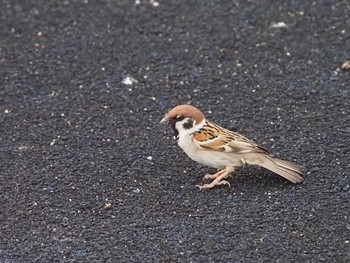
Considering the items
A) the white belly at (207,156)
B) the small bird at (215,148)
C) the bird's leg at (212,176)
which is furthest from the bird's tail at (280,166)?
the bird's leg at (212,176)

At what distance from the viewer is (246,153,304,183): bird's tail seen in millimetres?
Result: 5297

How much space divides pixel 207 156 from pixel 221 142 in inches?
5.2

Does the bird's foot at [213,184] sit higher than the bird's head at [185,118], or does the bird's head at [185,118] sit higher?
the bird's head at [185,118]

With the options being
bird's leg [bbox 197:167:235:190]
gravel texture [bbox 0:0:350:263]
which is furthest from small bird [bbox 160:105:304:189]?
gravel texture [bbox 0:0:350:263]

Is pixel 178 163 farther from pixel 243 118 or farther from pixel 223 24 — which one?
pixel 223 24

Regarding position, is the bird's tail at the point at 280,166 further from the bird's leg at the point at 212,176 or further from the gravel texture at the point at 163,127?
the bird's leg at the point at 212,176

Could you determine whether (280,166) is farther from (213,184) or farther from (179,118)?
(179,118)

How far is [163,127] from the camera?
616 centimetres

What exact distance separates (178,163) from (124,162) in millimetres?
377

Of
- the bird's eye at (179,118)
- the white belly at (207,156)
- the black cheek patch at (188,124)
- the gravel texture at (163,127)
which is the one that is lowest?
the gravel texture at (163,127)

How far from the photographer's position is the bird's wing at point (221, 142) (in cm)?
529

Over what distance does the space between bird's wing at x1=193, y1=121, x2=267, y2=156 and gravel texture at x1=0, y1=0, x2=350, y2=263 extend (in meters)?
0.26

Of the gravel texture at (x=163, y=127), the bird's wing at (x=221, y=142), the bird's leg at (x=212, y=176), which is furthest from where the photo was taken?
the bird's leg at (x=212, y=176)

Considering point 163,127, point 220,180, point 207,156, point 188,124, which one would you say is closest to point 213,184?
point 220,180
